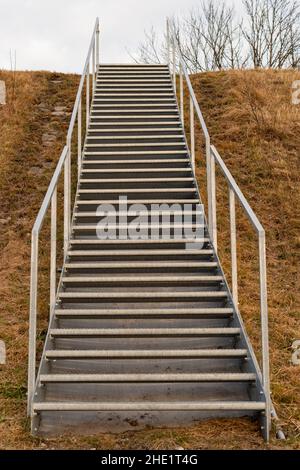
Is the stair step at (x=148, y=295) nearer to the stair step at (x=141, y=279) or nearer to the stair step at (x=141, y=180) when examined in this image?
the stair step at (x=141, y=279)

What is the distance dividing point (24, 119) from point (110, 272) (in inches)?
257

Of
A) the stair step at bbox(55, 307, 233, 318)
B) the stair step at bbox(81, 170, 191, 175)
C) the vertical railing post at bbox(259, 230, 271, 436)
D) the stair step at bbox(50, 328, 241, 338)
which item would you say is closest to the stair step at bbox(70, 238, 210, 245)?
the stair step at bbox(55, 307, 233, 318)

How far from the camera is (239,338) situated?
13.1 feet

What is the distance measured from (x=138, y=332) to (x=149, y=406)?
28.8 inches

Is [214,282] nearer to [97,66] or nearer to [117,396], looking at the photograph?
[117,396]

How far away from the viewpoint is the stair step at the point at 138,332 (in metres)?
3.94

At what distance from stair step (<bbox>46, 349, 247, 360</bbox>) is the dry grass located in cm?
41

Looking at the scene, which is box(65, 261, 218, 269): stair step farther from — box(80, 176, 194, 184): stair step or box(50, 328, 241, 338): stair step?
box(80, 176, 194, 184): stair step

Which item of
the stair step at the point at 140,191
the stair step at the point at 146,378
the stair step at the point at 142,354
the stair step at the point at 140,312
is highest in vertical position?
the stair step at the point at 140,191

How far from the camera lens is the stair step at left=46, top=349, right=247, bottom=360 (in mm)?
3750

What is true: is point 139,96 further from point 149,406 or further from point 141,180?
point 149,406

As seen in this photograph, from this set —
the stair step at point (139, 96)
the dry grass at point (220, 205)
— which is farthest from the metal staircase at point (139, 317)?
the stair step at point (139, 96)

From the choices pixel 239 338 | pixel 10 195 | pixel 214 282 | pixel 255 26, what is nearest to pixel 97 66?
pixel 10 195

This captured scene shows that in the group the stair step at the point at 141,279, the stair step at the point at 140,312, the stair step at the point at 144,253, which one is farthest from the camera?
the stair step at the point at 144,253
